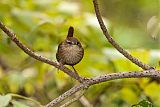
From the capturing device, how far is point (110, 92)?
2.16 m

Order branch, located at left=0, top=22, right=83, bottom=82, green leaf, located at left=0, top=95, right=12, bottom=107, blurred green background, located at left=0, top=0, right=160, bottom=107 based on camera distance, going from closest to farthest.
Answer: branch, located at left=0, top=22, right=83, bottom=82 → green leaf, located at left=0, top=95, right=12, bottom=107 → blurred green background, located at left=0, top=0, right=160, bottom=107

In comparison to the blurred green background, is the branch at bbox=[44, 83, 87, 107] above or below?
below

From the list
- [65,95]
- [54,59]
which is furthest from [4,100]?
[54,59]

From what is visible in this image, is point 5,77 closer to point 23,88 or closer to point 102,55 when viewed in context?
point 23,88

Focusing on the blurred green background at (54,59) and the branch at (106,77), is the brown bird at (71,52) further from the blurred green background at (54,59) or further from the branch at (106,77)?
the blurred green background at (54,59)

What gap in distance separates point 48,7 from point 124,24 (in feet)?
3.52

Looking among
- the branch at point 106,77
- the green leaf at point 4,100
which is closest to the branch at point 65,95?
the branch at point 106,77

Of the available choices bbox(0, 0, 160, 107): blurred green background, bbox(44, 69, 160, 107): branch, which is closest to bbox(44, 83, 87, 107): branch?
bbox(44, 69, 160, 107): branch

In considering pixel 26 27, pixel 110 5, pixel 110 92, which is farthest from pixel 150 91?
pixel 110 5

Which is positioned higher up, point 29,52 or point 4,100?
point 4,100

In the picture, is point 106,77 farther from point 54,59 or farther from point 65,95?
point 54,59

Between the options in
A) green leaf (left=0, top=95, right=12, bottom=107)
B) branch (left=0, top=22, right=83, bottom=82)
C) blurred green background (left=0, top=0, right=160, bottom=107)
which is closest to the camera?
branch (left=0, top=22, right=83, bottom=82)

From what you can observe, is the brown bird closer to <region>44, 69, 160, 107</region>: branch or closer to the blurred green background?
<region>44, 69, 160, 107</region>: branch

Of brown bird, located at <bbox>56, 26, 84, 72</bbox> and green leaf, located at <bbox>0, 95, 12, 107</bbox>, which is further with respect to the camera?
green leaf, located at <bbox>0, 95, 12, 107</bbox>
